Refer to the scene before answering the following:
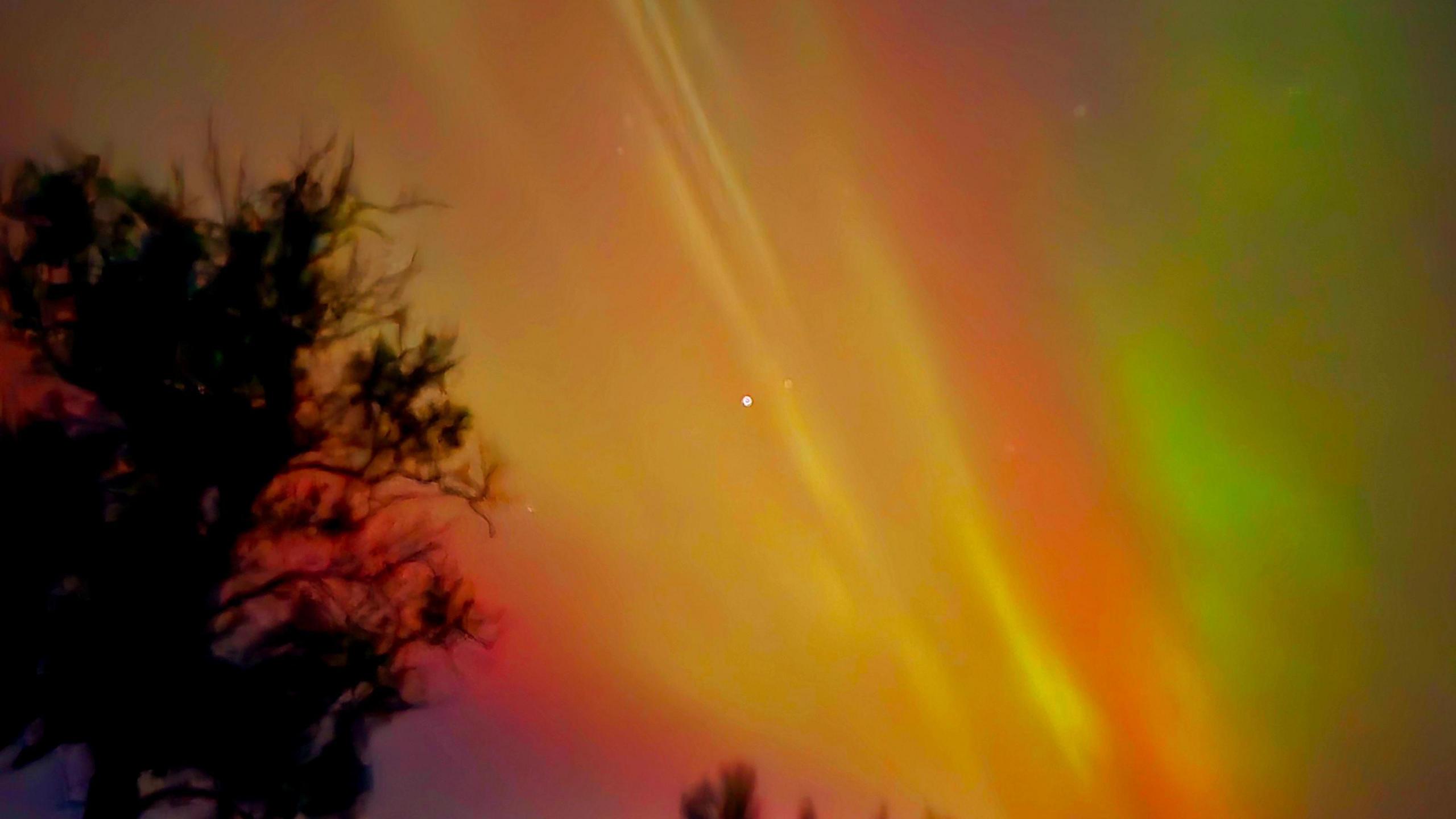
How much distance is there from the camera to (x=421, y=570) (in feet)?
13.5

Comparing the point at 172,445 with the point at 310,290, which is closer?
the point at 172,445

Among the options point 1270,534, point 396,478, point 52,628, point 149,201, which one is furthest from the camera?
point 1270,534

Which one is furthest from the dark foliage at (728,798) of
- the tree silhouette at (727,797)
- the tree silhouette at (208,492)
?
the tree silhouette at (208,492)

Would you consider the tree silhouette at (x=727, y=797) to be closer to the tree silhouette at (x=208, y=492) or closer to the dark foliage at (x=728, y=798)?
the dark foliage at (x=728, y=798)

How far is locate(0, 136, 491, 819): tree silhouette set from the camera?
3537mm

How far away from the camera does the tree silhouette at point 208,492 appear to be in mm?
3537

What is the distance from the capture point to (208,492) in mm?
3715

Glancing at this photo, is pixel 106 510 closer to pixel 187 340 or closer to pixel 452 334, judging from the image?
pixel 187 340

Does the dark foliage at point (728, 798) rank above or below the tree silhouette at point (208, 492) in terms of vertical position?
below

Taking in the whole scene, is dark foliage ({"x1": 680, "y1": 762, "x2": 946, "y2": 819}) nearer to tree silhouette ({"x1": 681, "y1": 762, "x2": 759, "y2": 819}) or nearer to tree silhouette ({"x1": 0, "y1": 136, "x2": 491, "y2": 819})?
tree silhouette ({"x1": 681, "y1": 762, "x2": 759, "y2": 819})

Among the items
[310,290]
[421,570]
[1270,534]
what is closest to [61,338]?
[310,290]

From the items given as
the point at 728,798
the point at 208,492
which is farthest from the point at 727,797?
the point at 208,492

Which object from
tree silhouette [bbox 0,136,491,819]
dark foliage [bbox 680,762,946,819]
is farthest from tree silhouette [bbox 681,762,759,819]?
tree silhouette [bbox 0,136,491,819]

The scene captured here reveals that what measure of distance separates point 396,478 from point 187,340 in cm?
90
